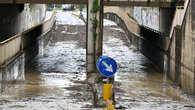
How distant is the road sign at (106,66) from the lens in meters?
16.2

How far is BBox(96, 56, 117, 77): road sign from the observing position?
16219mm

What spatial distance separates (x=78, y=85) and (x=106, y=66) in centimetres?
1141

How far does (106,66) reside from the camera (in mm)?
16328

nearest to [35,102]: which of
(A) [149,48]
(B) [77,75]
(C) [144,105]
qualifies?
(C) [144,105]

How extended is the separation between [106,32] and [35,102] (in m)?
43.1

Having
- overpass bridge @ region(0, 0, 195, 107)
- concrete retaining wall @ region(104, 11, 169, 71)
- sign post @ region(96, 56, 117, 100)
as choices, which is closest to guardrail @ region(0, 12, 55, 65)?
overpass bridge @ region(0, 0, 195, 107)

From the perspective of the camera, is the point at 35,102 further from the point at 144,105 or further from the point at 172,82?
the point at 172,82

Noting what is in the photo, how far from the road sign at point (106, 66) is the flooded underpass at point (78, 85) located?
6.65 feet

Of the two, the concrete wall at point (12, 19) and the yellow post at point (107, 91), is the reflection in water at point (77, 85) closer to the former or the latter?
the yellow post at point (107, 91)

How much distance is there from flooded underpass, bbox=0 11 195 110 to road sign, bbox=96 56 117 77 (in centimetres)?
203

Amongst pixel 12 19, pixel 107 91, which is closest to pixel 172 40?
pixel 107 91

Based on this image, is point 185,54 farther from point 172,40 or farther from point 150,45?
point 150,45

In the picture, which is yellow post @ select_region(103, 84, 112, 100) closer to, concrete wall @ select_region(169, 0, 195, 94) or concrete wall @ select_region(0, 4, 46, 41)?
concrete wall @ select_region(169, 0, 195, 94)

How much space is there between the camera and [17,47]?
31.9 m
